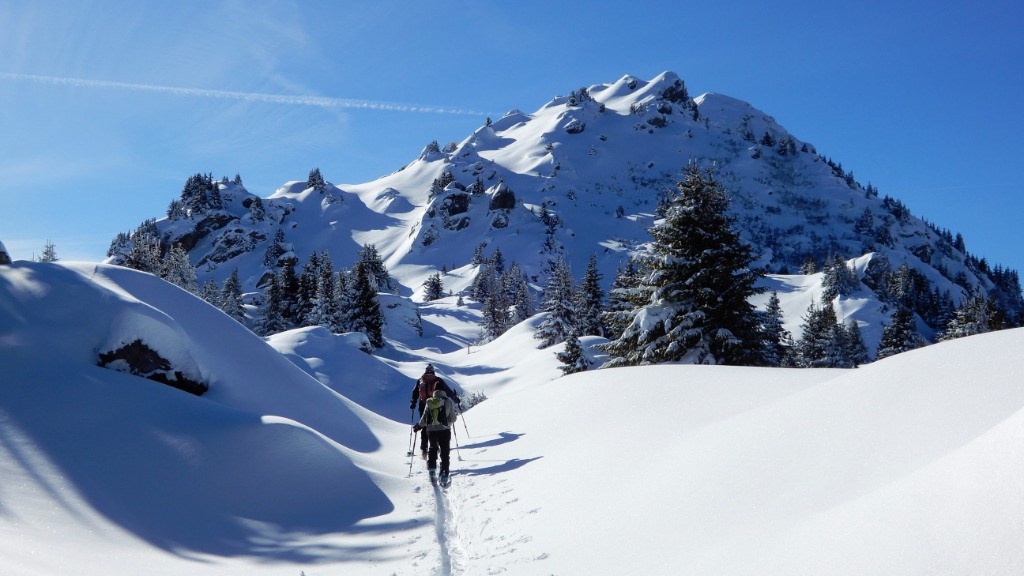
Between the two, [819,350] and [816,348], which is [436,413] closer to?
[816,348]

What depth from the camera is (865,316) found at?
278 feet

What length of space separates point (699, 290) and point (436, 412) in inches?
389

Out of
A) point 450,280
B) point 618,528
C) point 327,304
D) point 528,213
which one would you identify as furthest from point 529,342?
point 528,213

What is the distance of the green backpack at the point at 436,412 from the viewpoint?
9922mm

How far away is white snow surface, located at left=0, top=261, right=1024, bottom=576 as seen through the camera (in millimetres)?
3400

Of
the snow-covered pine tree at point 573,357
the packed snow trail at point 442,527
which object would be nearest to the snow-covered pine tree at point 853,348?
the snow-covered pine tree at point 573,357

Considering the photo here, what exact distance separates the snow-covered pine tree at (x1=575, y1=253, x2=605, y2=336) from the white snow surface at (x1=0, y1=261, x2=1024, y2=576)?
29321mm

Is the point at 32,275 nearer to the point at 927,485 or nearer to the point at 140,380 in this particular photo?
the point at 140,380

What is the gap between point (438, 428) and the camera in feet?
32.3

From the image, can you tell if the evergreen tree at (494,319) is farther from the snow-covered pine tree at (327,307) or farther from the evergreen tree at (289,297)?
the snow-covered pine tree at (327,307)

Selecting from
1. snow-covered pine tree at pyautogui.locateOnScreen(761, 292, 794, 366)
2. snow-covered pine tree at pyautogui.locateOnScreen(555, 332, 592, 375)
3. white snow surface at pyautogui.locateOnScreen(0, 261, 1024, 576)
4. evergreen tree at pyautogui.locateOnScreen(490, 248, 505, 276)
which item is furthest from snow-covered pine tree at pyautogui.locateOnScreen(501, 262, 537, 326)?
white snow surface at pyautogui.locateOnScreen(0, 261, 1024, 576)

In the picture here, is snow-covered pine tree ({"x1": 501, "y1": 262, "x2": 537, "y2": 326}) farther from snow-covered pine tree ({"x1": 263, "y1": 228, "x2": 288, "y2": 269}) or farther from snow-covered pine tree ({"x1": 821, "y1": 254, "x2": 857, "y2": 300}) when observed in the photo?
snow-covered pine tree ({"x1": 263, "y1": 228, "x2": 288, "y2": 269})

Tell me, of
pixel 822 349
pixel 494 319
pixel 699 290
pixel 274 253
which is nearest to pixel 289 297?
pixel 494 319

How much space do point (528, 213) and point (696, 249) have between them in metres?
148
